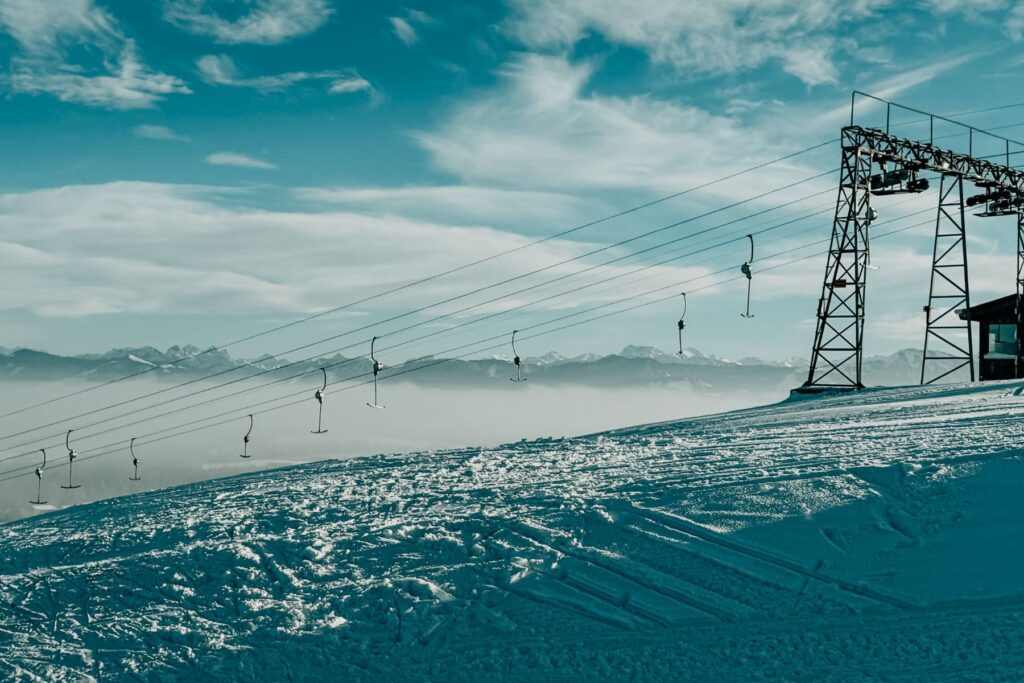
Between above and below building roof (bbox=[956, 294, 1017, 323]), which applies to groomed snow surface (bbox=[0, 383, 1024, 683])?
below

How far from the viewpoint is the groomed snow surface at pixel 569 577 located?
8906 mm

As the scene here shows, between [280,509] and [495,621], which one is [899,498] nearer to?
[495,621]

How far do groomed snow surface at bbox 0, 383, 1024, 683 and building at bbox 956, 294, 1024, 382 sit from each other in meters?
24.9

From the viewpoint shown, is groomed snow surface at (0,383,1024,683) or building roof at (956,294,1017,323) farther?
building roof at (956,294,1017,323)

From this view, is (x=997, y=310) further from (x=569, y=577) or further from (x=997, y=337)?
(x=569, y=577)

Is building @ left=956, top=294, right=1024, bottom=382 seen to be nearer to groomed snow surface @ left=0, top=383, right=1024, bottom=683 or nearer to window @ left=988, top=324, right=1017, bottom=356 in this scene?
window @ left=988, top=324, right=1017, bottom=356

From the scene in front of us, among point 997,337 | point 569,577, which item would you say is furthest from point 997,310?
point 569,577

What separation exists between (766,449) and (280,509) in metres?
8.57

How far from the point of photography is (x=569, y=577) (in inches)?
415

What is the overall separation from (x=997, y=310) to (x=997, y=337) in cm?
122

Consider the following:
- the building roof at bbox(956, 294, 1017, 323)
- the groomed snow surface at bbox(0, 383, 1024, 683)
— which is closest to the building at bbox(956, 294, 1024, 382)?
the building roof at bbox(956, 294, 1017, 323)

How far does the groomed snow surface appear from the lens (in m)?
8.91

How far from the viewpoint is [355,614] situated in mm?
10172

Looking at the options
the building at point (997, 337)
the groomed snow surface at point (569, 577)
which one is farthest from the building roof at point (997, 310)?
the groomed snow surface at point (569, 577)
